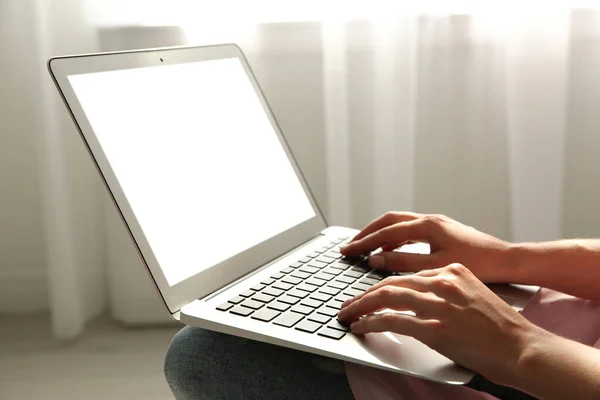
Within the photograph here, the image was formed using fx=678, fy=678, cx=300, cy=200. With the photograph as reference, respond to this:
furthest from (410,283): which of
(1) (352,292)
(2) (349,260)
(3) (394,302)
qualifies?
(2) (349,260)

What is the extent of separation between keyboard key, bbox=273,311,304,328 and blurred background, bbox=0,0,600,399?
92 cm

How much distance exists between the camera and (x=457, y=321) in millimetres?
558

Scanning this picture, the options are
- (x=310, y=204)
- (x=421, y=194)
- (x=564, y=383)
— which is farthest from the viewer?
(x=421, y=194)

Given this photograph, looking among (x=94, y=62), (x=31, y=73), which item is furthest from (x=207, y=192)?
(x=31, y=73)

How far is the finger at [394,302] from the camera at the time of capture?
1.87ft

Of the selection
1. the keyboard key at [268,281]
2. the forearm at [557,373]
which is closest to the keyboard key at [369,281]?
the keyboard key at [268,281]

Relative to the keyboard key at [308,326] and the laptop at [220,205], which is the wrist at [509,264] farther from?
the keyboard key at [308,326]

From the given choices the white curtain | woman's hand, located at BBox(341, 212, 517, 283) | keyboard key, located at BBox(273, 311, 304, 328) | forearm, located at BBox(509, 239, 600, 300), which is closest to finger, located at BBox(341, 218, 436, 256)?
woman's hand, located at BBox(341, 212, 517, 283)

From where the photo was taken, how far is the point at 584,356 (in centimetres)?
54

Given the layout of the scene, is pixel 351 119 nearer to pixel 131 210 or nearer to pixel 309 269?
pixel 309 269

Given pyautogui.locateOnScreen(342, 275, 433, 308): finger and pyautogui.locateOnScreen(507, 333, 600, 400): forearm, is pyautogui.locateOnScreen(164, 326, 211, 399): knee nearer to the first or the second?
pyautogui.locateOnScreen(342, 275, 433, 308): finger

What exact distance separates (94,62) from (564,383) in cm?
55

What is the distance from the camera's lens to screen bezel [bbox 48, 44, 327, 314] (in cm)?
68

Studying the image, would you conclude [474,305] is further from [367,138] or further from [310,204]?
[367,138]
